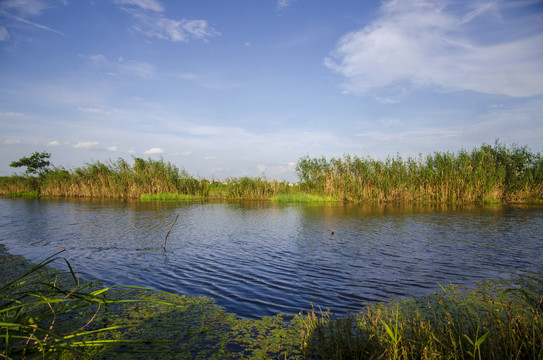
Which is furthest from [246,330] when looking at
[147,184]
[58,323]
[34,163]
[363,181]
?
[34,163]

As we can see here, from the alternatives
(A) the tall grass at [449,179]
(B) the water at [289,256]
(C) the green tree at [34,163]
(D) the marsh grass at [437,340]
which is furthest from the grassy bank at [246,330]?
(C) the green tree at [34,163]

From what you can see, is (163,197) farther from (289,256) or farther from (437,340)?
(437,340)

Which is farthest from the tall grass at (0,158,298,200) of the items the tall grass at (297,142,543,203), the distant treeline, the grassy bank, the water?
the grassy bank

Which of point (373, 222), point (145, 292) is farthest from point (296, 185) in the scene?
point (145, 292)

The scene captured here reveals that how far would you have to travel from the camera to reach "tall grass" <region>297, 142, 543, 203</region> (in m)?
26.3

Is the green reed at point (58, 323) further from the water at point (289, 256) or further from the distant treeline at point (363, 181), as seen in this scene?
the distant treeline at point (363, 181)

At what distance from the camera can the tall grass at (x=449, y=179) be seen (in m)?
26.3

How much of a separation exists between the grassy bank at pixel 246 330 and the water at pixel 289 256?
2.10 ft

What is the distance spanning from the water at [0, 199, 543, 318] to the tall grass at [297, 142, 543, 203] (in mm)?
12966

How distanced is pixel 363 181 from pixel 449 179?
290 inches

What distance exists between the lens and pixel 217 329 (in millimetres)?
4207

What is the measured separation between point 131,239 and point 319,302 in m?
8.14

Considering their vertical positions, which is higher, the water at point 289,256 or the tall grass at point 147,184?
the tall grass at point 147,184

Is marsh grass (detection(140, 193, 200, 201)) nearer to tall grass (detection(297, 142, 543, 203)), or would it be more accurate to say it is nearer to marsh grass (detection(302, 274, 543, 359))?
tall grass (detection(297, 142, 543, 203))
